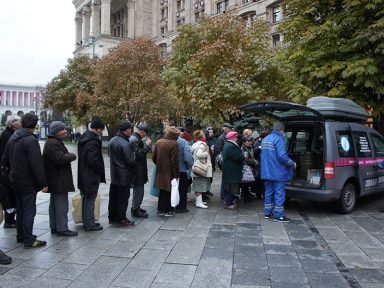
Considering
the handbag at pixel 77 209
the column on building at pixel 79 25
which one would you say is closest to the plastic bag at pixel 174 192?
the handbag at pixel 77 209

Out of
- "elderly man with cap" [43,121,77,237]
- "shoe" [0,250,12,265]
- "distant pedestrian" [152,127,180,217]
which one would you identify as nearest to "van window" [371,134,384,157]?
"distant pedestrian" [152,127,180,217]

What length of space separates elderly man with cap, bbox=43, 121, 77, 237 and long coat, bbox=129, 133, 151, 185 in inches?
61.4

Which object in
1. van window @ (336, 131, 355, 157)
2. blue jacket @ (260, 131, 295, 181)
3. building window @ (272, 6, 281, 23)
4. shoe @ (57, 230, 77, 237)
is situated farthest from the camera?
building window @ (272, 6, 281, 23)

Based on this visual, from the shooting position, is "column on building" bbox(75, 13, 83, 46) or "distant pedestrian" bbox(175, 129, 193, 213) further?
"column on building" bbox(75, 13, 83, 46)

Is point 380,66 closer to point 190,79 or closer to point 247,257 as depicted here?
point 247,257

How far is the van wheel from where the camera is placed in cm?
827

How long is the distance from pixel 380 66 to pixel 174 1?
6134 centimetres

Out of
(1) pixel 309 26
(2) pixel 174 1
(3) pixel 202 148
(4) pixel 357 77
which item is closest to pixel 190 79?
(1) pixel 309 26

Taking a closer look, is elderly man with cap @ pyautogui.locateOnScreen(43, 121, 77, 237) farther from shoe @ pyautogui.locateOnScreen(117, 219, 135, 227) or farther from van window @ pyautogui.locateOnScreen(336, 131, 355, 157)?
van window @ pyautogui.locateOnScreen(336, 131, 355, 157)

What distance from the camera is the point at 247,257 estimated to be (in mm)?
5531

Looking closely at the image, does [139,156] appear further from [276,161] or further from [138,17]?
→ [138,17]

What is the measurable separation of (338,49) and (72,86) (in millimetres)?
28794

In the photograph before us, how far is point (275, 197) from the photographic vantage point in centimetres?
768

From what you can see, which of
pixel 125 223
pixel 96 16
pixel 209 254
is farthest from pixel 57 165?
pixel 96 16
